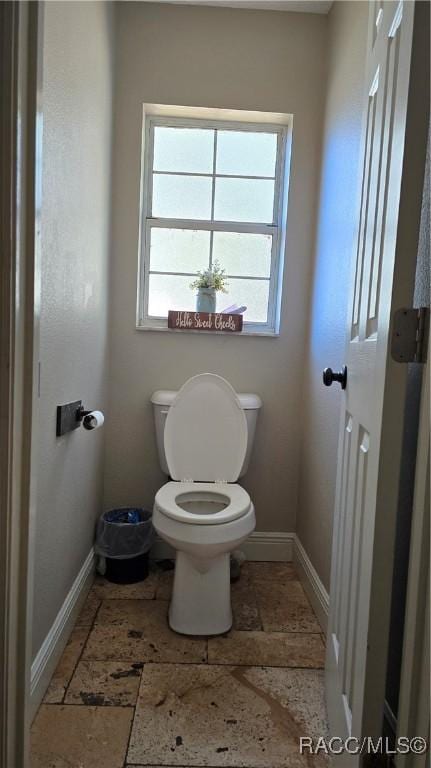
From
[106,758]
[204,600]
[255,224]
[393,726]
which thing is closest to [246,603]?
[204,600]

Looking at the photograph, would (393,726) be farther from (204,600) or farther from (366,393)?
(204,600)

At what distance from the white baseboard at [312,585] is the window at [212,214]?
109 centimetres

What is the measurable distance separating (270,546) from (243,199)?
1.74 metres

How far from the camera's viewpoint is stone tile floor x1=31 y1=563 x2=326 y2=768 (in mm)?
1420

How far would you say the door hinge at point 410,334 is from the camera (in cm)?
93

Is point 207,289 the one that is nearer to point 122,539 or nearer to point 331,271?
point 331,271

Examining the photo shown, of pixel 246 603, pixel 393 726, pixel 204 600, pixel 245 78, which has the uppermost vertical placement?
pixel 245 78

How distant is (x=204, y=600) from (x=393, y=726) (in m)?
0.93

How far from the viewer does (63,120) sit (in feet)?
5.27

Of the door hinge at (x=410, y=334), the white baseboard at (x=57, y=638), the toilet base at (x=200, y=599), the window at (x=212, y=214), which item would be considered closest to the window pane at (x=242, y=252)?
the window at (x=212, y=214)

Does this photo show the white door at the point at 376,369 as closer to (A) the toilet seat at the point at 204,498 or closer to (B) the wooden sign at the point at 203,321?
(A) the toilet seat at the point at 204,498

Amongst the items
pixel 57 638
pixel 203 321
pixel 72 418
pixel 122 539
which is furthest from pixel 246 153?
pixel 57 638

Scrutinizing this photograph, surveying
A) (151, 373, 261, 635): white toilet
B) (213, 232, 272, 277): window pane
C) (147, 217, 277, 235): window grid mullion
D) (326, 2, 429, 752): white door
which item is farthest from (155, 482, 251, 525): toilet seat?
(147, 217, 277, 235): window grid mullion

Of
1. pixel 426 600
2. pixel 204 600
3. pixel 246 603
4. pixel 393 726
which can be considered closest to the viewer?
pixel 426 600
